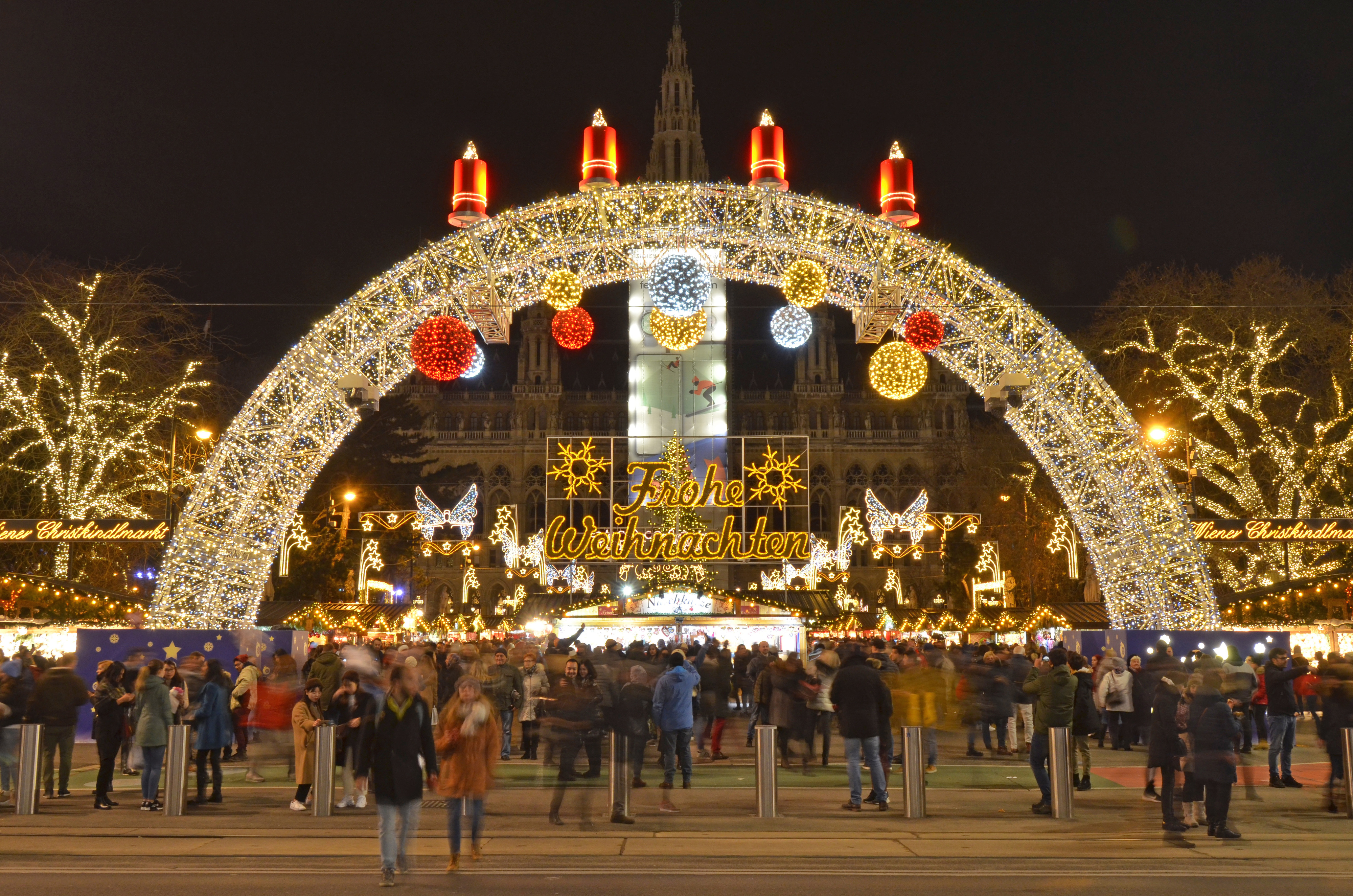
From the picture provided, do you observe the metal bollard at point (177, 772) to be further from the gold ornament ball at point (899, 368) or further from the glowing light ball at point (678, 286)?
the gold ornament ball at point (899, 368)

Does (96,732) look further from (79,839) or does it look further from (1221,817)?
(1221,817)

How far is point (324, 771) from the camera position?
10055 millimetres

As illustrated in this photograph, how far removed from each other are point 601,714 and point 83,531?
1252cm

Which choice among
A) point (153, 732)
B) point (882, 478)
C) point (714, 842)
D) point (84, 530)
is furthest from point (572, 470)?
point (882, 478)

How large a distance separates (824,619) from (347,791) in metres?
22.1

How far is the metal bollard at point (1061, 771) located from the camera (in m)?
9.81

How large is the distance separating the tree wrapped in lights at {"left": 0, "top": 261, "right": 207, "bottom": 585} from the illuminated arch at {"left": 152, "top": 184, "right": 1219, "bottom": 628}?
10023 millimetres

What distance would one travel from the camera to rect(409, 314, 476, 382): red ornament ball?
15.0 m

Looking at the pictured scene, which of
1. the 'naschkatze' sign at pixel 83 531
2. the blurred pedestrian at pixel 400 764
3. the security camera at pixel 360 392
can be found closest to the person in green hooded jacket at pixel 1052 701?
the blurred pedestrian at pixel 400 764

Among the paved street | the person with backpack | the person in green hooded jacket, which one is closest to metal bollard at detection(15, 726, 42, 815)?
the paved street

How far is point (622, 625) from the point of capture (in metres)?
28.4

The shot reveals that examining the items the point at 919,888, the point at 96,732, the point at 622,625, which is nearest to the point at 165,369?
the point at 622,625

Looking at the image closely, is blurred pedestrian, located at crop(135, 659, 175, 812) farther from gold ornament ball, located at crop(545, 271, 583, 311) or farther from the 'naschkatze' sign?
the 'naschkatze' sign

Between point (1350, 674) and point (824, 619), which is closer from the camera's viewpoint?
point (1350, 674)
